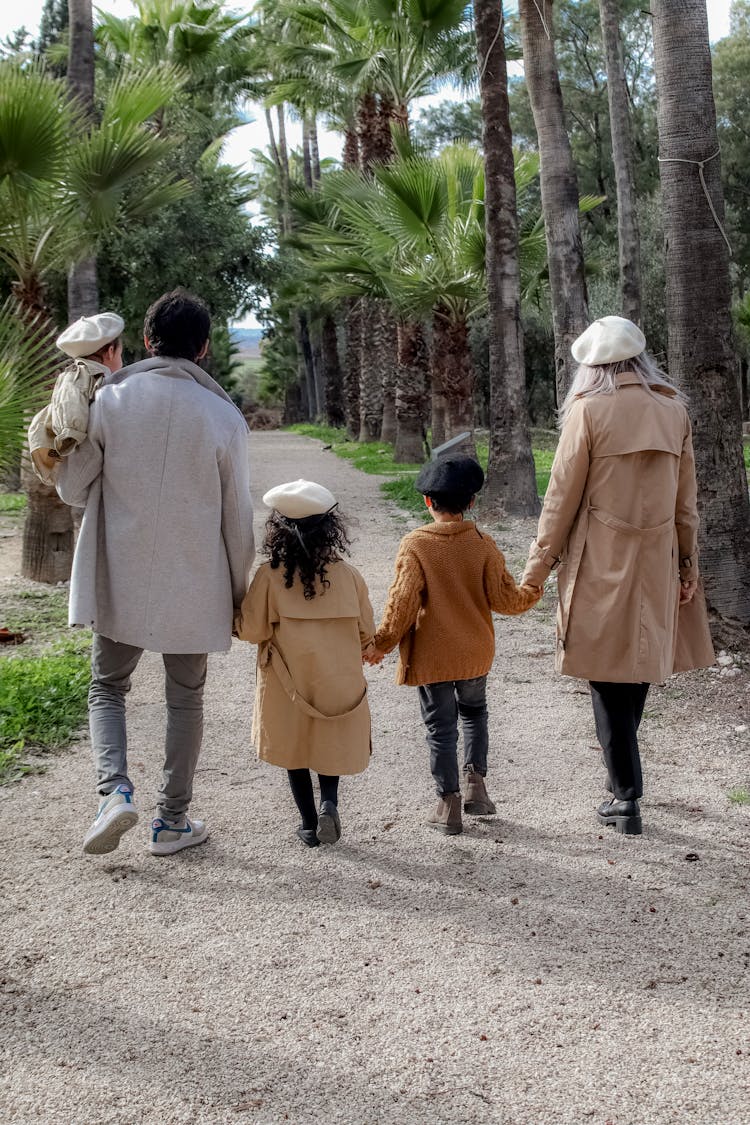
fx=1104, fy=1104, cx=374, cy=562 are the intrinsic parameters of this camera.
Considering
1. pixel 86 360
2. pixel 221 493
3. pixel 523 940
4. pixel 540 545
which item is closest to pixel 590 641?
pixel 540 545

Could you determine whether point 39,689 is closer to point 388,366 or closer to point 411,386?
point 411,386

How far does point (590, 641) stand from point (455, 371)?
11371mm

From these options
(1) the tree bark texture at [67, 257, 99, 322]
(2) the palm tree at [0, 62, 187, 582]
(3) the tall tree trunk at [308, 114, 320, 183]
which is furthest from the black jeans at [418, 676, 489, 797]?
(3) the tall tree trunk at [308, 114, 320, 183]

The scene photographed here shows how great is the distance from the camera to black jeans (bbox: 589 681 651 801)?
12.8ft

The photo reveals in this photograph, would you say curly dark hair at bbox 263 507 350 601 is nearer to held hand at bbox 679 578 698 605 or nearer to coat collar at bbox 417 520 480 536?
coat collar at bbox 417 520 480 536

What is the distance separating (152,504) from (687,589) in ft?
6.38

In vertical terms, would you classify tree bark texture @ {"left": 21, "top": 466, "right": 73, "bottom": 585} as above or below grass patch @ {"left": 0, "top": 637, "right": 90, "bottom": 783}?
above

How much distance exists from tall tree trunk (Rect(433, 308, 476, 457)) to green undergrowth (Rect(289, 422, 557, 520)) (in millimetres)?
1102

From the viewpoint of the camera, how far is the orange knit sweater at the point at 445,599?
3836mm

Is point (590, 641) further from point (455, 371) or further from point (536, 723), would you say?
point (455, 371)

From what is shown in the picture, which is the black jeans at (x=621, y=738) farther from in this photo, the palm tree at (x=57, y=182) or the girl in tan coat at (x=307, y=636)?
the palm tree at (x=57, y=182)

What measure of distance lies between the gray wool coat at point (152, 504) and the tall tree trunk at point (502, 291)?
818 cm

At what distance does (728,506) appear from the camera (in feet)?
19.0

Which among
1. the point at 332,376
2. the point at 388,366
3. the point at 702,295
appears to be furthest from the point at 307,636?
the point at 332,376
